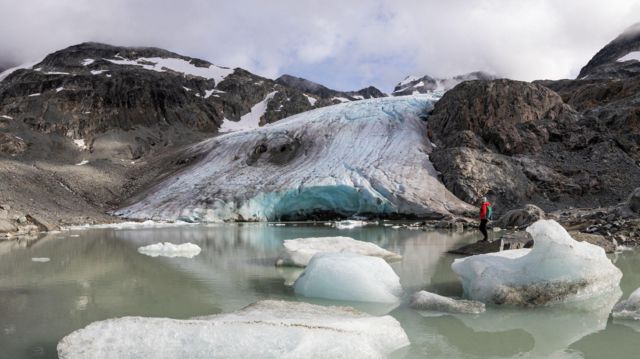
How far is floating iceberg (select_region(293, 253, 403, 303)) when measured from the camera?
24.0ft

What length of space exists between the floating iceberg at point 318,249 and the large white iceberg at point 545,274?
3962 millimetres

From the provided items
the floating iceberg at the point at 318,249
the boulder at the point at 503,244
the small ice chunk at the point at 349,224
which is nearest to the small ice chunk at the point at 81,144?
the small ice chunk at the point at 349,224

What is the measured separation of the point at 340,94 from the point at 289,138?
80.5 meters

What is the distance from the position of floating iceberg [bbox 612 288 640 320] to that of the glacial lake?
0.20 meters

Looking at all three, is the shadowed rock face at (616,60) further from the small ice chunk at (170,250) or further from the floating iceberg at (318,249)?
the small ice chunk at (170,250)

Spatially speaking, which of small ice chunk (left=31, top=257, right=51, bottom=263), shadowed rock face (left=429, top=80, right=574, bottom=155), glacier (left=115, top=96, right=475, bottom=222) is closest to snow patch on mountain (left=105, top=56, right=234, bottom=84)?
glacier (left=115, top=96, right=475, bottom=222)

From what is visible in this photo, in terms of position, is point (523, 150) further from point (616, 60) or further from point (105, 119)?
point (616, 60)

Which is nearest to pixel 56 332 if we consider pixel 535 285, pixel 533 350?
pixel 533 350

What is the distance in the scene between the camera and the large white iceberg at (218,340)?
4.36 metres

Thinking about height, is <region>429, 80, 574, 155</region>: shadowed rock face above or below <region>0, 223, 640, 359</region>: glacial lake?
above

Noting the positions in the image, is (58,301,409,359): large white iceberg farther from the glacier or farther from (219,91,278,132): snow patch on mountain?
(219,91,278,132): snow patch on mountain

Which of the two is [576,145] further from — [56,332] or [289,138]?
[56,332]

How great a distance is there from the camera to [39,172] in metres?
30.1

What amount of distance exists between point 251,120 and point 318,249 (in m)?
60.9
